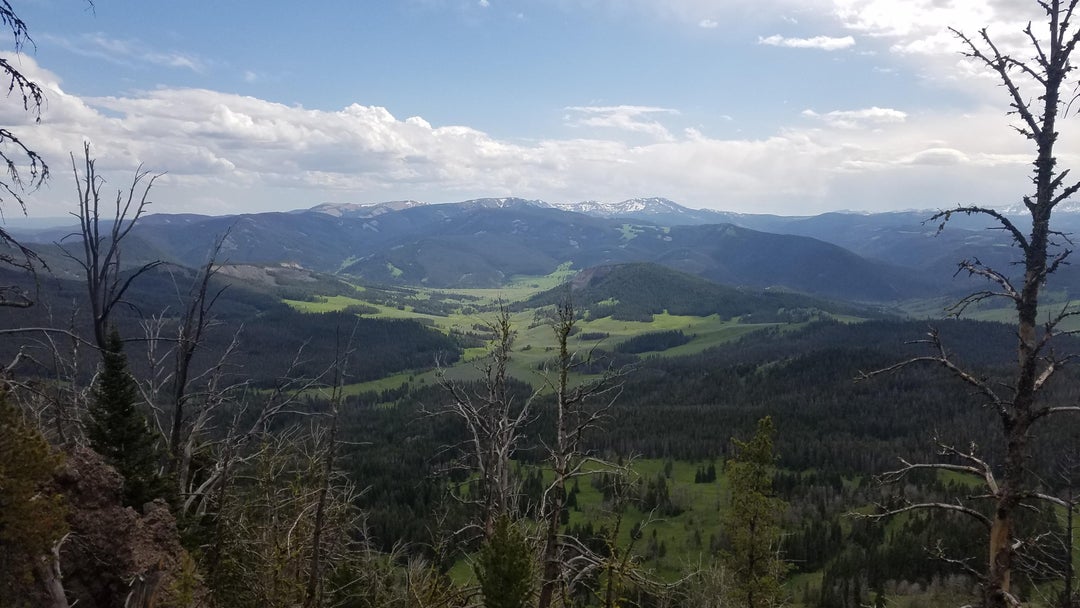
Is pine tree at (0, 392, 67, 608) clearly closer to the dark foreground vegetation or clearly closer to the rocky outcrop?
the dark foreground vegetation

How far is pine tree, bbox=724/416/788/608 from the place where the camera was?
31.2 metres

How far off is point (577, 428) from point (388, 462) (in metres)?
92.6

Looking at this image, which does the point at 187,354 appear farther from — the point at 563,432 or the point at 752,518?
the point at 752,518

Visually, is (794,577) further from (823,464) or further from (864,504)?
(823,464)

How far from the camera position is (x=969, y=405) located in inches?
5305

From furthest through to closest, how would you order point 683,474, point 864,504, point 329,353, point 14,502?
point 329,353 → point 683,474 → point 864,504 → point 14,502

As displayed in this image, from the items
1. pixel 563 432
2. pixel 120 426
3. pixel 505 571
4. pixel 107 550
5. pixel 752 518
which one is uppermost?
pixel 563 432

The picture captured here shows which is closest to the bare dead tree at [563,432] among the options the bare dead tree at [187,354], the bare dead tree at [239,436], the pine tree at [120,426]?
the bare dead tree at [239,436]

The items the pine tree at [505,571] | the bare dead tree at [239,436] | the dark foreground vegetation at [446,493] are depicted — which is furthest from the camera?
the bare dead tree at [239,436]

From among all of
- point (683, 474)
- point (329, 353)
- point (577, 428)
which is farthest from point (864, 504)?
point (329, 353)

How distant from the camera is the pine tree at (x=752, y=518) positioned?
3121 cm

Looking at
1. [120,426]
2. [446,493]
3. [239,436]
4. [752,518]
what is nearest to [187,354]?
[239,436]

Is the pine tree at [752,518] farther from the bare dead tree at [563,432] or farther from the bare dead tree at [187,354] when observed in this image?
the bare dead tree at [187,354]

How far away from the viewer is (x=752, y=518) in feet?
103
